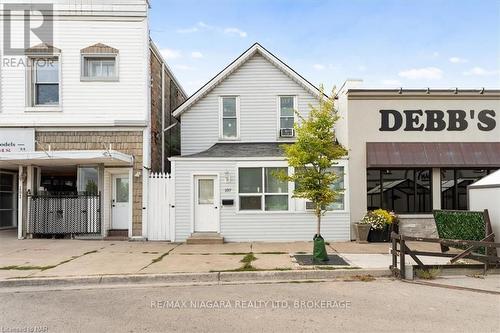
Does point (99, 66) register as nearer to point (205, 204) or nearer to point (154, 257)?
point (205, 204)

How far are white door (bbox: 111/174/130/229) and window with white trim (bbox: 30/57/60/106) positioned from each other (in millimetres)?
3671

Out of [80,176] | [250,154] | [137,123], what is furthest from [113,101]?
[250,154]

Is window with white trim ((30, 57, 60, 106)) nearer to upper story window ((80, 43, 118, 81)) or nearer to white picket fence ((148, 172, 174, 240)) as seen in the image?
upper story window ((80, 43, 118, 81))

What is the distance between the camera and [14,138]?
571 inches

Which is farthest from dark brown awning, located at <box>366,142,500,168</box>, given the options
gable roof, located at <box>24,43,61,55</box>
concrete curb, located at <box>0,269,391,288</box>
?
gable roof, located at <box>24,43,61,55</box>

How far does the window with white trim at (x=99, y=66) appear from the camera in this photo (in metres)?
14.8

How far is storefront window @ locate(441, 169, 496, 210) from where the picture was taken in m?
14.3

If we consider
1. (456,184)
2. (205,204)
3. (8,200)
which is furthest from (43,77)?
(456,184)

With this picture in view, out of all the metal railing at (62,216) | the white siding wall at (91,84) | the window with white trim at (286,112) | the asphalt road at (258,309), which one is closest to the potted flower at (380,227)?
the window with white trim at (286,112)

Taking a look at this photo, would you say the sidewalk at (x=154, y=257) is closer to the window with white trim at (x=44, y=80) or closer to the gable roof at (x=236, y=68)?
the window with white trim at (x=44, y=80)

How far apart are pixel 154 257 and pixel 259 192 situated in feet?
15.0

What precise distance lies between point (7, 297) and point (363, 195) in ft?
35.2

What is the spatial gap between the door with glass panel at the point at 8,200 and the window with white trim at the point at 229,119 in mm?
9071

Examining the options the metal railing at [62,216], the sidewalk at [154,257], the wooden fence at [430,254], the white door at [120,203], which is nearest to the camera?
the wooden fence at [430,254]
